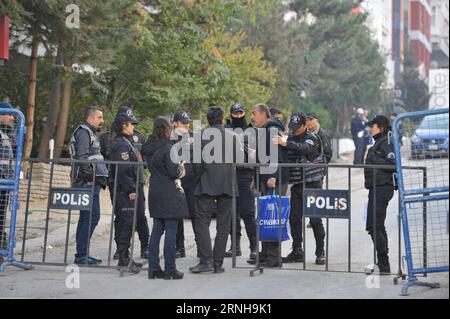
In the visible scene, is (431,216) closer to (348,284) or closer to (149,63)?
(348,284)

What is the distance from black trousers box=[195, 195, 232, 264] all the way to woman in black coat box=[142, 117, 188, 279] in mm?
480

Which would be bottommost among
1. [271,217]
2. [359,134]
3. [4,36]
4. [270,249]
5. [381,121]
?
[270,249]

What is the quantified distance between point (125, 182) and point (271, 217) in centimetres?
181

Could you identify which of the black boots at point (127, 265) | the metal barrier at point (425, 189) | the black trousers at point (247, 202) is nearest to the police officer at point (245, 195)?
the black trousers at point (247, 202)

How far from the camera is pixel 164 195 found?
1053 centimetres

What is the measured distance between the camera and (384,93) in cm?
5519

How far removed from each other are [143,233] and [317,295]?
135 inches

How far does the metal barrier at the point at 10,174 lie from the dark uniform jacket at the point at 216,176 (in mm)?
2075

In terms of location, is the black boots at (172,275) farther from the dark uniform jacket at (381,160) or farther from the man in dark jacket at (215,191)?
the dark uniform jacket at (381,160)

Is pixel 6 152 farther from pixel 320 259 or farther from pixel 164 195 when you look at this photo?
pixel 320 259

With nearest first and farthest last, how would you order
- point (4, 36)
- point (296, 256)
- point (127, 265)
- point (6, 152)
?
1. point (6, 152)
2. point (127, 265)
3. point (296, 256)
4. point (4, 36)

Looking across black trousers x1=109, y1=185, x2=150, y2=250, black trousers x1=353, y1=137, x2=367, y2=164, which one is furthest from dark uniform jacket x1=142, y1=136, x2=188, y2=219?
black trousers x1=353, y1=137, x2=367, y2=164

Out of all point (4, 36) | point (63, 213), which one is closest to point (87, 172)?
point (63, 213)
